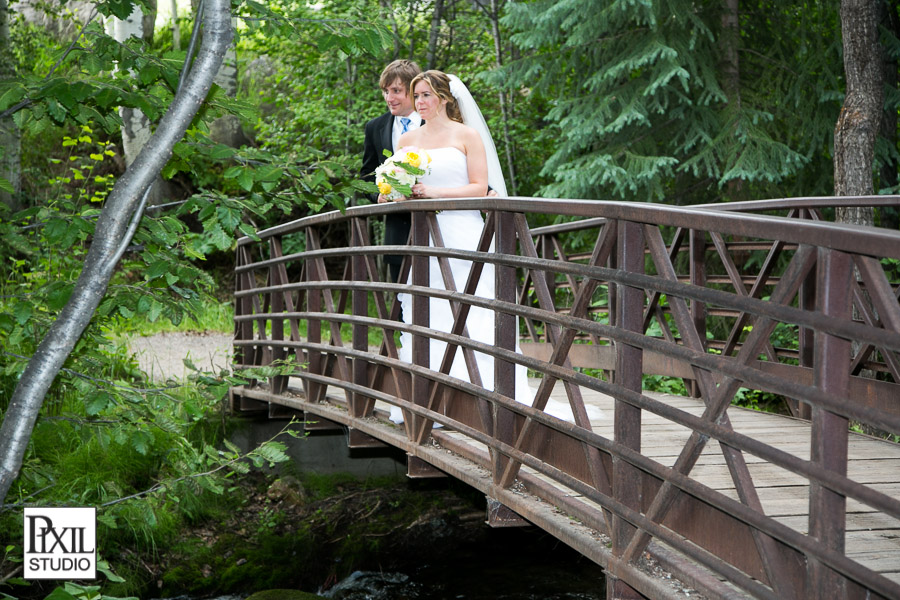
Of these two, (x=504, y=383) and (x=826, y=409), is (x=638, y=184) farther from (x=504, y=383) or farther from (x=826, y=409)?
(x=826, y=409)

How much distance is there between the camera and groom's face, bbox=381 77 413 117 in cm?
565

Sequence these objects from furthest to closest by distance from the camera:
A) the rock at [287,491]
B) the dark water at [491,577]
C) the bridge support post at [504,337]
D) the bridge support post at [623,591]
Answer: the rock at [287,491]
the dark water at [491,577]
the bridge support post at [504,337]
the bridge support post at [623,591]

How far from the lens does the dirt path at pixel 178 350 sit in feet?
30.9

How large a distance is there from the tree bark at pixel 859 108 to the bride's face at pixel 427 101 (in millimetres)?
4120

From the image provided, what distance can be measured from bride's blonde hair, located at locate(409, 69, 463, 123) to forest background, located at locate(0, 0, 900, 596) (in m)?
0.64

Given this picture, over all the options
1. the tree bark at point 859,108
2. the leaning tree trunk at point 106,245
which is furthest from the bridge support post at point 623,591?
the tree bark at point 859,108

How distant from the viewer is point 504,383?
4102 millimetres

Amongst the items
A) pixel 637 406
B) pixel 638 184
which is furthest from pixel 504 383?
pixel 638 184

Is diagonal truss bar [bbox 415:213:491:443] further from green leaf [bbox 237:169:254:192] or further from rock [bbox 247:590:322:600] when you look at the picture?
rock [bbox 247:590:322:600]

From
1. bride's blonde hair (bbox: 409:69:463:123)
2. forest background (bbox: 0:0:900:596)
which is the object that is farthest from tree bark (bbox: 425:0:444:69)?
bride's blonde hair (bbox: 409:69:463:123)

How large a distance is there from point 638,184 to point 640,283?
686 centimetres

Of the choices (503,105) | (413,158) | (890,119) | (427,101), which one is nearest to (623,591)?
(413,158)

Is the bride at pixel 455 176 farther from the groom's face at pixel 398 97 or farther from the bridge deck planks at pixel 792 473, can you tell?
the bridge deck planks at pixel 792 473

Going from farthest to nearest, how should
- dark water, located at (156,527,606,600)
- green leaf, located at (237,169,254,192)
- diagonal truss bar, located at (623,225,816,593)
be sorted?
dark water, located at (156,527,606,600) → green leaf, located at (237,169,254,192) → diagonal truss bar, located at (623,225,816,593)
